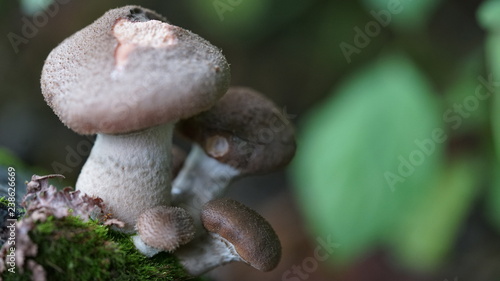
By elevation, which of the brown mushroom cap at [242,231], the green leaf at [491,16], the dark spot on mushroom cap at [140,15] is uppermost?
the green leaf at [491,16]

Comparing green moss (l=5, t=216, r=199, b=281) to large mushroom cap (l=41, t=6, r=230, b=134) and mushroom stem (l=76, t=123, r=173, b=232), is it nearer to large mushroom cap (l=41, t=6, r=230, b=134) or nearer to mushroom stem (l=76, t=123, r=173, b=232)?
mushroom stem (l=76, t=123, r=173, b=232)

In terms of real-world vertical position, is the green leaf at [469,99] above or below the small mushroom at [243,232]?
above

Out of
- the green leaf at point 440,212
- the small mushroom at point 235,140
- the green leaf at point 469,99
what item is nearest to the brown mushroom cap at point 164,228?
the small mushroom at point 235,140

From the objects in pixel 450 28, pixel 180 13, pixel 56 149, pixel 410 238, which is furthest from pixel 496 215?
pixel 56 149

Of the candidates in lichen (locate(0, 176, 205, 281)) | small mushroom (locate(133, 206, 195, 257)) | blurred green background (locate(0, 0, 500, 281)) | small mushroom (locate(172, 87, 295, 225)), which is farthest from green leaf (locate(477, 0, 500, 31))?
lichen (locate(0, 176, 205, 281))

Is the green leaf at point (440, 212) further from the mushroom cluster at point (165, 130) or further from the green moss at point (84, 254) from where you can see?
the green moss at point (84, 254)

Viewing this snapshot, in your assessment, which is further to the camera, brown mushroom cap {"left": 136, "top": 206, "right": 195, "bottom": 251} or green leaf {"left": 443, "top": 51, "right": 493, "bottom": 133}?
green leaf {"left": 443, "top": 51, "right": 493, "bottom": 133}

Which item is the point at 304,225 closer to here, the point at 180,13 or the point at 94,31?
the point at 180,13
